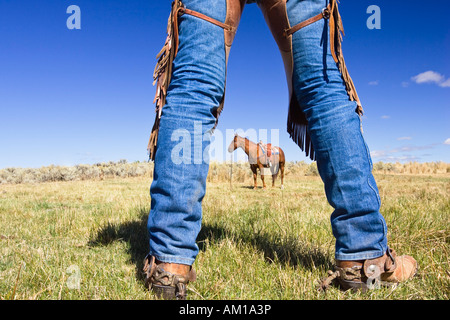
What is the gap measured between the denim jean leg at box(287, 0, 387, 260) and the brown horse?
31.6 feet

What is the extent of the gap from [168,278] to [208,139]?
0.65 metres

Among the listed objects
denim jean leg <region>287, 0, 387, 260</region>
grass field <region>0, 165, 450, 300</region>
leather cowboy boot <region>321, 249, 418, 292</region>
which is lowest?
grass field <region>0, 165, 450, 300</region>

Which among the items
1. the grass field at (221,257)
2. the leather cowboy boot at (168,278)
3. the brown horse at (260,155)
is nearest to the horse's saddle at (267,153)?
the brown horse at (260,155)

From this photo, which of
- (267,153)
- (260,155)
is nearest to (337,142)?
(260,155)

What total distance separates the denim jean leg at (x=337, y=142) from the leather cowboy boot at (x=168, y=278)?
2.38 ft

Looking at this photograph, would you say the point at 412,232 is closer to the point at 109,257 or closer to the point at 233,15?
the point at 233,15

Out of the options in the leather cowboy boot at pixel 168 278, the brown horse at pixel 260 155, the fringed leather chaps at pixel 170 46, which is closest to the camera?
the leather cowboy boot at pixel 168 278

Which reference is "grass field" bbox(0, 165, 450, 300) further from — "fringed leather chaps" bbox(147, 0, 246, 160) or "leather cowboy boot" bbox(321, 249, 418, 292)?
"fringed leather chaps" bbox(147, 0, 246, 160)

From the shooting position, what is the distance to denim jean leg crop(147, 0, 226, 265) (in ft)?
4.12

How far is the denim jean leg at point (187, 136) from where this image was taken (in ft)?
4.12

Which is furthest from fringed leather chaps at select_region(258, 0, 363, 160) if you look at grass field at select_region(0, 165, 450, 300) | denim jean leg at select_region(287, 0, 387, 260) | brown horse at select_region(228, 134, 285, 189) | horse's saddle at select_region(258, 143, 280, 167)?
horse's saddle at select_region(258, 143, 280, 167)

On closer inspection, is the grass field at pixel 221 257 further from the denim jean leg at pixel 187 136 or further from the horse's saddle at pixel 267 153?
the horse's saddle at pixel 267 153

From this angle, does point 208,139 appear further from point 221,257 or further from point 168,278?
point 221,257
